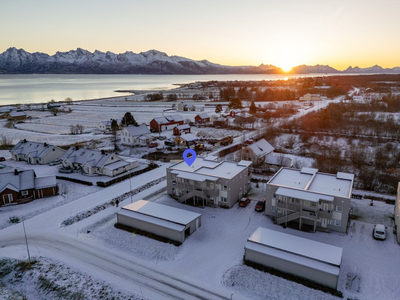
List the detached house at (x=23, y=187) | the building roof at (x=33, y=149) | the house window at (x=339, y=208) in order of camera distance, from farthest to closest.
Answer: the building roof at (x=33, y=149) → the detached house at (x=23, y=187) → the house window at (x=339, y=208)

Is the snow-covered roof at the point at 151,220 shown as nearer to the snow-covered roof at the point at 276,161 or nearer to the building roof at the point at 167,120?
the snow-covered roof at the point at 276,161

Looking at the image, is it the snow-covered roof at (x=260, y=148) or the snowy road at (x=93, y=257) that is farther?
the snow-covered roof at (x=260, y=148)

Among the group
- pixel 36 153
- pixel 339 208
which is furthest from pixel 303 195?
pixel 36 153

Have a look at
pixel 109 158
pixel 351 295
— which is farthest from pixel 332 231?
pixel 109 158

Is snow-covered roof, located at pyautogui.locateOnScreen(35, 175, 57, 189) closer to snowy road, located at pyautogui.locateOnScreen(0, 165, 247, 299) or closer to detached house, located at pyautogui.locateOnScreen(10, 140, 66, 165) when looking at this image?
snowy road, located at pyautogui.locateOnScreen(0, 165, 247, 299)

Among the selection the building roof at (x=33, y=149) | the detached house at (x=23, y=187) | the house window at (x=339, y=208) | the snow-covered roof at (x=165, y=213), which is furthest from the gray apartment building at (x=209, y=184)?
the building roof at (x=33, y=149)
